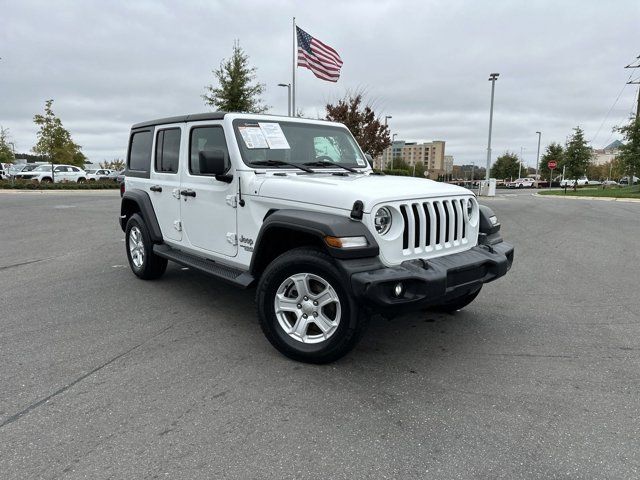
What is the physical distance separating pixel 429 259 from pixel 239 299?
8.16 ft

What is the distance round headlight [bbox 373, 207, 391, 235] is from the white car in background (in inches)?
1374

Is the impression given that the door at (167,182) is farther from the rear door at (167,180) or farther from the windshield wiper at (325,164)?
the windshield wiper at (325,164)

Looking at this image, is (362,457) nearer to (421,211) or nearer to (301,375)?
(301,375)

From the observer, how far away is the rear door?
16.5 feet

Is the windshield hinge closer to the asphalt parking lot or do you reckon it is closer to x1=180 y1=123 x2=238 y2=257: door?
x1=180 y1=123 x2=238 y2=257: door

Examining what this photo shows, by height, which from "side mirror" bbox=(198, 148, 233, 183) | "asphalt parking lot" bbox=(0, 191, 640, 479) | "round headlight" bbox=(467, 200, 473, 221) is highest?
"side mirror" bbox=(198, 148, 233, 183)

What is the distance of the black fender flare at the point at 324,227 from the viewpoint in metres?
3.14

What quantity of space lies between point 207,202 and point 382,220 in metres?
1.93

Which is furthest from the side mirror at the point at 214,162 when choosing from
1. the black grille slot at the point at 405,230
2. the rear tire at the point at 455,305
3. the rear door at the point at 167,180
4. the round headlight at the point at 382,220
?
the rear tire at the point at 455,305

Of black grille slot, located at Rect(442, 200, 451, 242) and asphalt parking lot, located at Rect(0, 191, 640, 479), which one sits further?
black grille slot, located at Rect(442, 200, 451, 242)

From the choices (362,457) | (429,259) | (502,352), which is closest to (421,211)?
(429,259)

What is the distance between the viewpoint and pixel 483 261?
142 inches

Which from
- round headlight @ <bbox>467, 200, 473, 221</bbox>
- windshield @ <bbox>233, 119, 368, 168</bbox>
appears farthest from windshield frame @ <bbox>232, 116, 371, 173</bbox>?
round headlight @ <bbox>467, 200, 473, 221</bbox>

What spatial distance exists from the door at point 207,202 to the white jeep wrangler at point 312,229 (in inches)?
0.5
